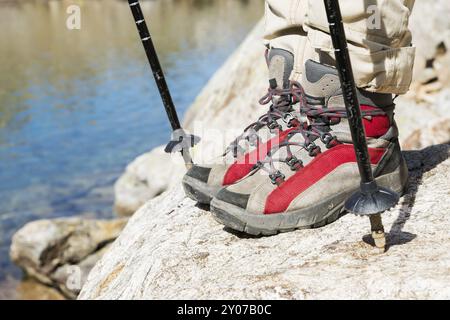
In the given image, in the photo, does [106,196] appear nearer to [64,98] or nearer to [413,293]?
[64,98]

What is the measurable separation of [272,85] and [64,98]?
1761cm

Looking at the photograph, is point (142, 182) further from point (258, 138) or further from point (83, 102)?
point (83, 102)

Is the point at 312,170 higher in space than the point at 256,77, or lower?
higher

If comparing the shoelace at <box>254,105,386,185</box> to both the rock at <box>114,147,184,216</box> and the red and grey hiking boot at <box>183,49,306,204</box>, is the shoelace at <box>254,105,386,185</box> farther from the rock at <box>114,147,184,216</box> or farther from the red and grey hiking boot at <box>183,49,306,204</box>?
the rock at <box>114,147,184,216</box>

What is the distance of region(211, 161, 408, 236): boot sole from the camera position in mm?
3137

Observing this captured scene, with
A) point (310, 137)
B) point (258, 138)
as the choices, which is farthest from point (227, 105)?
point (310, 137)

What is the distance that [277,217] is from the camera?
315 cm

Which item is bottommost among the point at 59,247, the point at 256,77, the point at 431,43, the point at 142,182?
the point at 59,247

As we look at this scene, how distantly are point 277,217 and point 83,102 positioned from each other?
56.8 feet

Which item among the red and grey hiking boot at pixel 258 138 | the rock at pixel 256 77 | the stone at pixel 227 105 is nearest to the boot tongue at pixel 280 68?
the red and grey hiking boot at pixel 258 138

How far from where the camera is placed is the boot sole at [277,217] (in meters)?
3.14

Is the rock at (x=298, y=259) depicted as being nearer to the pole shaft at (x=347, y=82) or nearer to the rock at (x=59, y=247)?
the pole shaft at (x=347, y=82)

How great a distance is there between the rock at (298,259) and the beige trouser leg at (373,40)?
66cm

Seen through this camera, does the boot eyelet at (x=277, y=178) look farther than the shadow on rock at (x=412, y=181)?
Yes
